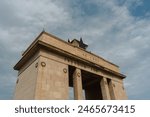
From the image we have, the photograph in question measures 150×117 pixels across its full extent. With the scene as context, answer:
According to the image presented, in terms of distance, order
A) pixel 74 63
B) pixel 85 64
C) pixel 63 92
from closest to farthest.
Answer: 1. pixel 63 92
2. pixel 74 63
3. pixel 85 64

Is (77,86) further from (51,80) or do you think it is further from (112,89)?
(112,89)

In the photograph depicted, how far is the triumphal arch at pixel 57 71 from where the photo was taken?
16.3 metres

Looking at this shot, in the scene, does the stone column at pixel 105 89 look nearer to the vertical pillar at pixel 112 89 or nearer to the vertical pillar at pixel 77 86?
the vertical pillar at pixel 112 89

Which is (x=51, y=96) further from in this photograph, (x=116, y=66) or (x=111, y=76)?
(x=116, y=66)

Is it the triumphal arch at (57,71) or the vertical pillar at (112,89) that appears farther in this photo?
the vertical pillar at (112,89)

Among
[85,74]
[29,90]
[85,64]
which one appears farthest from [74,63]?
[29,90]

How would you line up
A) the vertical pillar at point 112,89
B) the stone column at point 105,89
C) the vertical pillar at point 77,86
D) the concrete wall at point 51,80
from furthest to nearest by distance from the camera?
1. the vertical pillar at point 112,89
2. the stone column at point 105,89
3. the vertical pillar at point 77,86
4. the concrete wall at point 51,80

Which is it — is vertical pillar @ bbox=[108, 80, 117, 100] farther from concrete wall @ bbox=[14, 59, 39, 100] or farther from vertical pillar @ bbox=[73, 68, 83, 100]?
concrete wall @ bbox=[14, 59, 39, 100]

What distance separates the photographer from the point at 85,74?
2286cm

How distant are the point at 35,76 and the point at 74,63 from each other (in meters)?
5.77

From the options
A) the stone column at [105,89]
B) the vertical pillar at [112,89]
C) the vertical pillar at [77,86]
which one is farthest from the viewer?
the vertical pillar at [112,89]

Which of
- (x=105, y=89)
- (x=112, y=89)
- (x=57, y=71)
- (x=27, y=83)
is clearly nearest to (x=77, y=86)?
(x=57, y=71)

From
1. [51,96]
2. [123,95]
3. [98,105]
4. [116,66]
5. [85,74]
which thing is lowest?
[98,105]

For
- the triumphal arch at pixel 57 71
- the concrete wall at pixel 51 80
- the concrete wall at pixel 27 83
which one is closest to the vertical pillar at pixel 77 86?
the triumphal arch at pixel 57 71
